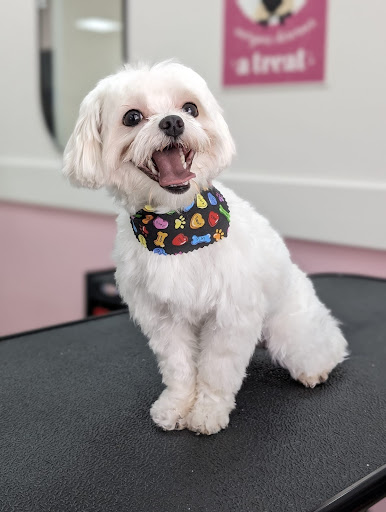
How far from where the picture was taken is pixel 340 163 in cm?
154

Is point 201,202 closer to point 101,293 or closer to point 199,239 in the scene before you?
point 199,239

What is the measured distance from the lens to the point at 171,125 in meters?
0.71

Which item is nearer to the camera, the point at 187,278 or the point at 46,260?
the point at 187,278

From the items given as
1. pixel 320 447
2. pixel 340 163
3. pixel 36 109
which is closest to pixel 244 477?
pixel 320 447

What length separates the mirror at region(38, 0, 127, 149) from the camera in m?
2.05

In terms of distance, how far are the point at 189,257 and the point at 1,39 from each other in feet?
6.51

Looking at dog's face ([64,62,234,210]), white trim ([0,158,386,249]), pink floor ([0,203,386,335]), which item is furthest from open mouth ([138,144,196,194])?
pink floor ([0,203,386,335])

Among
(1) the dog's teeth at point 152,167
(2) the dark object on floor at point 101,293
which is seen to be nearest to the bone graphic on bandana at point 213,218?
(1) the dog's teeth at point 152,167

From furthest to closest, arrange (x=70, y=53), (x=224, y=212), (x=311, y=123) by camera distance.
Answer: (x=70, y=53)
(x=311, y=123)
(x=224, y=212)

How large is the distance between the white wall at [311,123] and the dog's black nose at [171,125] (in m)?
0.91

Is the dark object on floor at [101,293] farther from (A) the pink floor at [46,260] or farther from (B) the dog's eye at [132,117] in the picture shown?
(B) the dog's eye at [132,117]

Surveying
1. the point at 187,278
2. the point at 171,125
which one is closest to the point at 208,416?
the point at 187,278

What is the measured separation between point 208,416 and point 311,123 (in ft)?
3.31

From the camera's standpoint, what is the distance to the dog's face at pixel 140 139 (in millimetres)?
735
